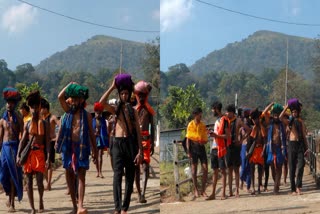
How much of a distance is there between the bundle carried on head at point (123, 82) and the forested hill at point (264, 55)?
6.12 feet

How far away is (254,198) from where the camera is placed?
7992 millimetres

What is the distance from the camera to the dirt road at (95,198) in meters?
7.03

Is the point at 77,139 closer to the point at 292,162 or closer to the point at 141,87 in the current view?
the point at 141,87

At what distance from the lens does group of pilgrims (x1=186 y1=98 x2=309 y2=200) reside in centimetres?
754

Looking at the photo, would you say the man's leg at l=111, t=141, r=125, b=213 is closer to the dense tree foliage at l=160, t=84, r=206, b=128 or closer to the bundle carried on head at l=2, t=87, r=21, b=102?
the dense tree foliage at l=160, t=84, r=206, b=128

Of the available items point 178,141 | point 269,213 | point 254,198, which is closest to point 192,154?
point 178,141

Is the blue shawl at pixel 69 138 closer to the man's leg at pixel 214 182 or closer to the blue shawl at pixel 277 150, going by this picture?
the man's leg at pixel 214 182

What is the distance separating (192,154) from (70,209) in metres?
1.79

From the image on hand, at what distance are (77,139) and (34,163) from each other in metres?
1.19

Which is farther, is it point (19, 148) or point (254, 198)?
point (254, 198)

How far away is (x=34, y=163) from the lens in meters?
6.74

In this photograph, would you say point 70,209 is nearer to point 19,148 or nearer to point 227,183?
point 19,148

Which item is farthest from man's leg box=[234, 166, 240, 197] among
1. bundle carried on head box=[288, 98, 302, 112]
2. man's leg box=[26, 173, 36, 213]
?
man's leg box=[26, 173, 36, 213]

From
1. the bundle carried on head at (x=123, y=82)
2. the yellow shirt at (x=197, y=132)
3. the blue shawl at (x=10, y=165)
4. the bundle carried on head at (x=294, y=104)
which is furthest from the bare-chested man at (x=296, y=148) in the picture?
the blue shawl at (x=10, y=165)
